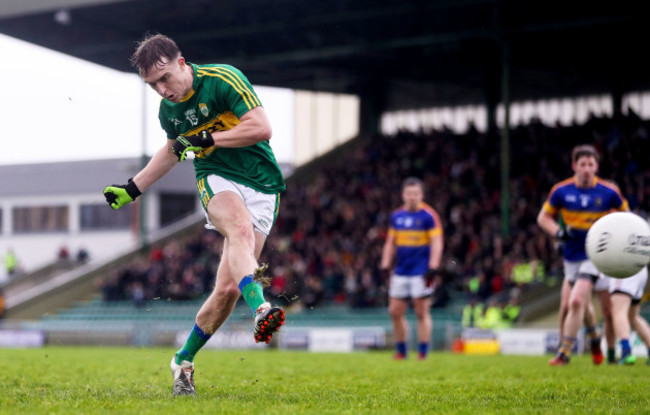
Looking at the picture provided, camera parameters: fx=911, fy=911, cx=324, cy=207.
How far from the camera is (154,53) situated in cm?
600

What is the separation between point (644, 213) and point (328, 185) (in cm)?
1389

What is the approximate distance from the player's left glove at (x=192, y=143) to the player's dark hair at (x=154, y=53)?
1.67ft

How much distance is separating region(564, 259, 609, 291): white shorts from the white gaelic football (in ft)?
6.74

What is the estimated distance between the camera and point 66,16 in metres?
27.1

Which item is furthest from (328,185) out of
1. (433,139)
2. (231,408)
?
(231,408)

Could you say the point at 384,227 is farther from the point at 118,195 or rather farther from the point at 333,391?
the point at 118,195

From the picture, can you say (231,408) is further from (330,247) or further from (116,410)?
(330,247)

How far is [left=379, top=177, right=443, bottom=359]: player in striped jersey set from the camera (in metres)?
13.4

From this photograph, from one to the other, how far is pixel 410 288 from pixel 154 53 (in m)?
8.19

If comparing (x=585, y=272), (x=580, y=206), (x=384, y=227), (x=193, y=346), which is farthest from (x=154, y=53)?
(x=384, y=227)

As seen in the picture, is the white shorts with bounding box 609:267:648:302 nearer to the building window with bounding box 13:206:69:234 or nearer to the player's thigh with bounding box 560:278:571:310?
the player's thigh with bounding box 560:278:571:310

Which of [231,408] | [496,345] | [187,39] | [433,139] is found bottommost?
[496,345]

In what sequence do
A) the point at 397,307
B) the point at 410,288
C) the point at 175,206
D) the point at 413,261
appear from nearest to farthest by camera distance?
the point at 397,307, the point at 410,288, the point at 413,261, the point at 175,206

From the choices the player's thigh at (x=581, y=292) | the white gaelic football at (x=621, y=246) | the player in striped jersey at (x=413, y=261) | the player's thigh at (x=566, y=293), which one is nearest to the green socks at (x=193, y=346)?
the white gaelic football at (x=621, y=246)
